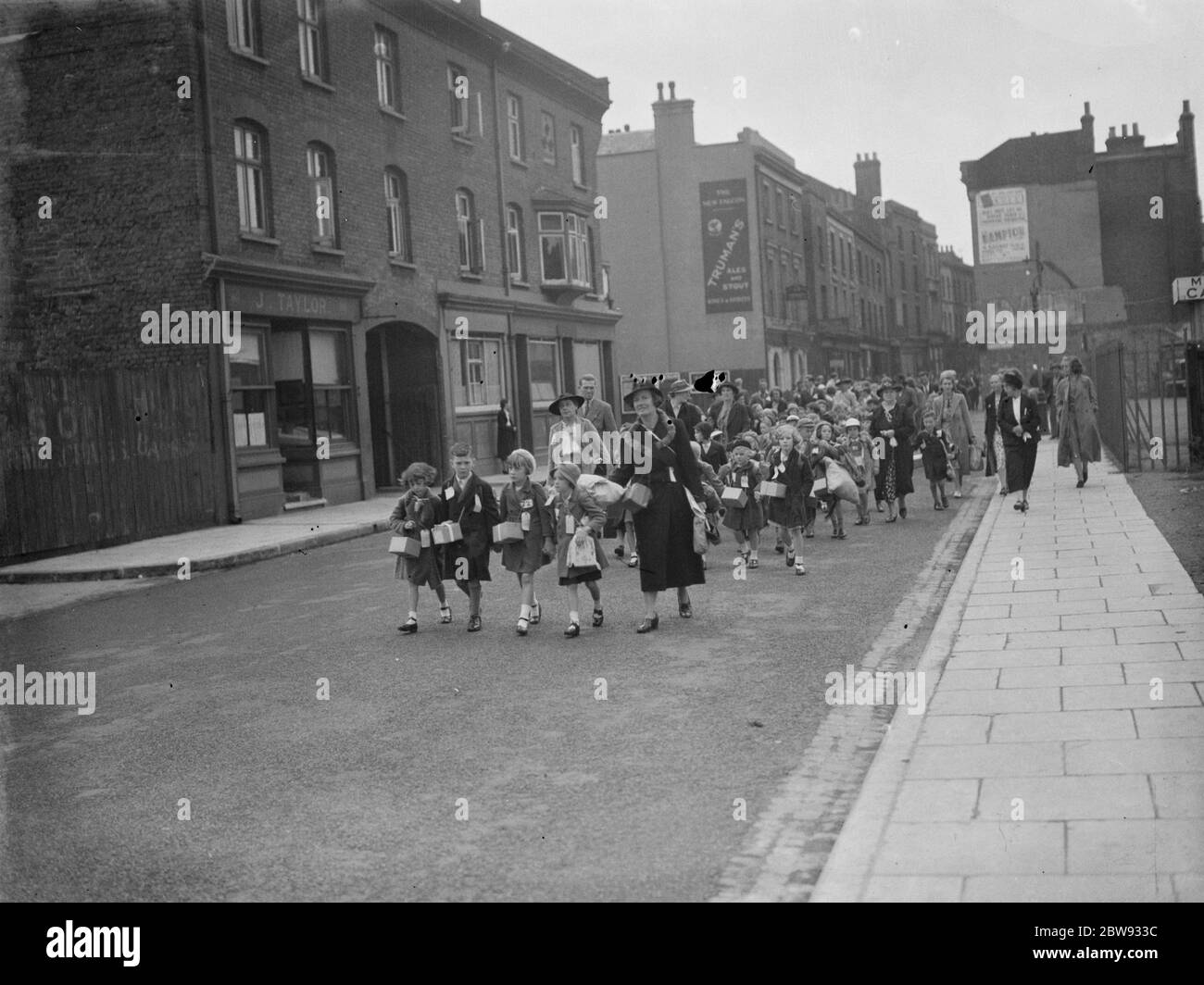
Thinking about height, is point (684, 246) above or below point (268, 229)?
above

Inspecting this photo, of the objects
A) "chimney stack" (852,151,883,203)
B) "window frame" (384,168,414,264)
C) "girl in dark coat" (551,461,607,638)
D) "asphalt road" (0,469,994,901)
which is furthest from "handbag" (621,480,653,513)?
"chimney stack" (852,151,883,203)

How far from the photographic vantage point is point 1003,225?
6053 centimetres

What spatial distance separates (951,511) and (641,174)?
31.6 metres

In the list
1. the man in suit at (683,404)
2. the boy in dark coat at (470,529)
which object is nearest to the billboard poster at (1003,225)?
the man in suit at (683,404)

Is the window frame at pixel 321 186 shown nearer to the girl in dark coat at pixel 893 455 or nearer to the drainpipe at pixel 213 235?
the drainpipe at pixel 213 235

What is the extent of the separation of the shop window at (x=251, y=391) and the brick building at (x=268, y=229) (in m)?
0.04

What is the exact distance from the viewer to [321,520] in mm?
20391

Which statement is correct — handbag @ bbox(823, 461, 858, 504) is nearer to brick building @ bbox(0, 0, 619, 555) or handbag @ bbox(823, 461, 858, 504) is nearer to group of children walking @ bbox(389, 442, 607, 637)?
group of children walking @ bbox(389, 442, 607, 637)

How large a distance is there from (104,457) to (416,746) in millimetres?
12822

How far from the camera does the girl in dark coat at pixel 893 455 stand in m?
16.8

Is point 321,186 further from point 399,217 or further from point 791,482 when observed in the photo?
point 791,482

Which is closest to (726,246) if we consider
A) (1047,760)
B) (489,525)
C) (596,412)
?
(596,412)

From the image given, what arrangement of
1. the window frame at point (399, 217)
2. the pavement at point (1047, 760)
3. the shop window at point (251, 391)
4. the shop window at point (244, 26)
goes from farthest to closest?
the window frame at point (399, 217) < the shop window at point (244, 26) < the shop window at point (251, 391) < the pavement at point (1047, 760)
